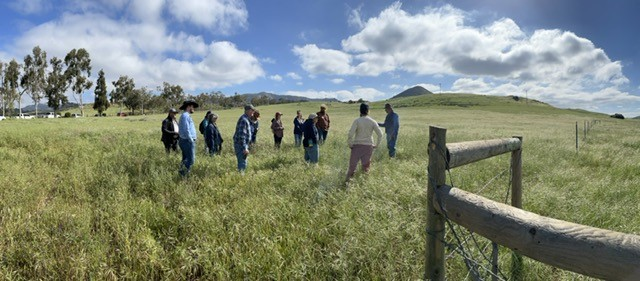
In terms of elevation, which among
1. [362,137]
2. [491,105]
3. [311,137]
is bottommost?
[311,137]

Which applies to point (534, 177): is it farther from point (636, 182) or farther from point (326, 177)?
point (326, 177)

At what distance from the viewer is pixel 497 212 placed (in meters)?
1.69

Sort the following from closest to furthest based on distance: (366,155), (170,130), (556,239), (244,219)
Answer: (556,239) < (244,219) < (366,155) < (170,130)

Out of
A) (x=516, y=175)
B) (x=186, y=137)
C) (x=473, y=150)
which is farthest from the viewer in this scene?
(x=186, y=137)

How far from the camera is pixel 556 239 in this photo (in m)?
1.43

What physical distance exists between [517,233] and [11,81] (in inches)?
3063

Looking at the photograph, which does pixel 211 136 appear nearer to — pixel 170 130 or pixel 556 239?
pixel 170 130

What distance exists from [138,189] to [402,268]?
16.7 ft

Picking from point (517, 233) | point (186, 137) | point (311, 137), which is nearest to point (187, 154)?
point (186, 137)

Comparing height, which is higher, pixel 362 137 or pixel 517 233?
pixel 362 137

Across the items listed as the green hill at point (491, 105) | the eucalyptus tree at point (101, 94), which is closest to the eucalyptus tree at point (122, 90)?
the eucalyptus tree at point (101, 94)

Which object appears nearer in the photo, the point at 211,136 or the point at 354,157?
the point at 354,157

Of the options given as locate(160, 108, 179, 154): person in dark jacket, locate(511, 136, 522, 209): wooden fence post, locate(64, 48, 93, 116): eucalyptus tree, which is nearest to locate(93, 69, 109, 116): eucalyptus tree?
locate(64, 48, 93, 116): eucalyptus tree

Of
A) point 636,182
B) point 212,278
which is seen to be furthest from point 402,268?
point 636,182
